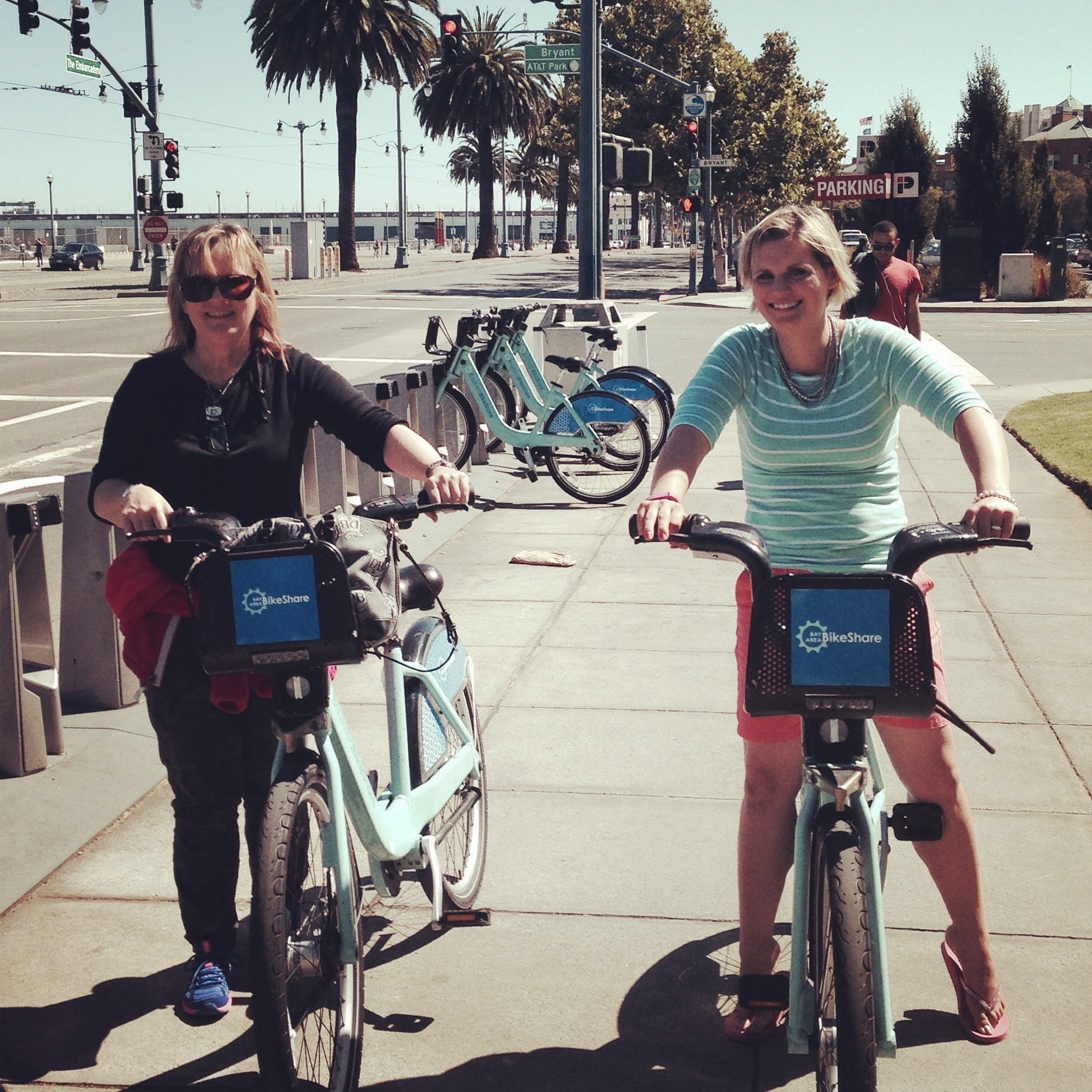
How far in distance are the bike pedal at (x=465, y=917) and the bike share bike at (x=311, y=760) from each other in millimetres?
283

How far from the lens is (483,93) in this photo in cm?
6384

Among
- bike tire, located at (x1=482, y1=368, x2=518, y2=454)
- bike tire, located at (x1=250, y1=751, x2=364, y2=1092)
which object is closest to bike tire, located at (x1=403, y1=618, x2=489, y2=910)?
bike tire, located at (x1=250, y1=751, x2=364, y2=1092)

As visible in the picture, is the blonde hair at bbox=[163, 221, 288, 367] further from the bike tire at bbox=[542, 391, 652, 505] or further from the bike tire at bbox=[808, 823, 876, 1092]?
the bike tire at bbox=[542, 391, 652, 505]

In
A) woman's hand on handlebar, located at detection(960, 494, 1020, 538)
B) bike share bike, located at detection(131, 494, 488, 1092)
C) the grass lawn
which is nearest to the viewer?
woman's hand on handlebar, located at detection(960, 494, 1020, 538)

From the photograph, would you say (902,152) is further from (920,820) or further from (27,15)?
(920,820)

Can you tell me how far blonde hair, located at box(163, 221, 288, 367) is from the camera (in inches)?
123

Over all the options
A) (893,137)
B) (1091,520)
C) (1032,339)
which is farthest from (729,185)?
(1091,520)

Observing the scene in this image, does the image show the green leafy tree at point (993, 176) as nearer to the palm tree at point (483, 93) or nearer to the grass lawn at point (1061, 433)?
the grass lawn at point (1061, 433)

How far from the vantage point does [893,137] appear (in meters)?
39.0

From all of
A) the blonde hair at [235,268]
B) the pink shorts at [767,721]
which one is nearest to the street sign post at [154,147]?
the blonde hair at [235,268]

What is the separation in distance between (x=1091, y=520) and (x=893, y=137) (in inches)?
1286

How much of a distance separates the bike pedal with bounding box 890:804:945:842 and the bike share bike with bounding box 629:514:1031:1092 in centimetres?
17

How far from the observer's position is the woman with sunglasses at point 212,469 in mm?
3143

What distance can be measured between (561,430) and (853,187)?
88.8 ft
